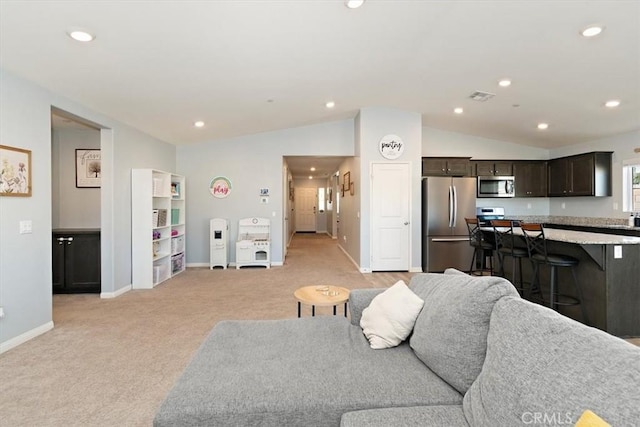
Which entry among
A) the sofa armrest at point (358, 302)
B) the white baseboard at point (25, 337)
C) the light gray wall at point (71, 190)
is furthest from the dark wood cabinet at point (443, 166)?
the white baseboard at point (25, 337)

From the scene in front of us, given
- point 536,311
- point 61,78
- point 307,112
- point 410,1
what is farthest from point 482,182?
point 61,78

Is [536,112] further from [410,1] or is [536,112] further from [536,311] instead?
[536,311]

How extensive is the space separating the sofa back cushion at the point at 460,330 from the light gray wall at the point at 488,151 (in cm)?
586

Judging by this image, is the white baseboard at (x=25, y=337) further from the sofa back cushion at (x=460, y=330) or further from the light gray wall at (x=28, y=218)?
the sofa back cushion at (x=460, y=330)

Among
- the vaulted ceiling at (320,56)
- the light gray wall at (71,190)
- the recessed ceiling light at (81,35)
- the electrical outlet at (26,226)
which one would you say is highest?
the vaulted ceiling at (320,56)

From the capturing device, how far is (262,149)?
6.77 m

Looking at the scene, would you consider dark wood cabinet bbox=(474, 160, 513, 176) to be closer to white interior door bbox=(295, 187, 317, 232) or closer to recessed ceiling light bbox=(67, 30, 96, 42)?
recessed ceiling light bbox=(67, 30, 96, 42)

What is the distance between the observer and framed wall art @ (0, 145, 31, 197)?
2803mm

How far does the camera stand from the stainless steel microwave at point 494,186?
6922 mm

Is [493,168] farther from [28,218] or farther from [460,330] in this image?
[28,218]

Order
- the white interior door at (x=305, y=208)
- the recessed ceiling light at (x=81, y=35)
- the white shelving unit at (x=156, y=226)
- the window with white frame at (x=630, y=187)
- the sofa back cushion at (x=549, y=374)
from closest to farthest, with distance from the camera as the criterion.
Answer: the sofa back cushion at (x=549, y=374) → the recessed ceiling light at (x=81, y=35) → the white shelving unit at (x=156, y=226) → the window with white frame at (x=630, y=187) → the white interior door at (x=305, y=208)

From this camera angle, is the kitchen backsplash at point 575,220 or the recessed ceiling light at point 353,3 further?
the kitchen backsplash at point 575,220

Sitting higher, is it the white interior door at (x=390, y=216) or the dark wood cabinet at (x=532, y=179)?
the dark wood cabinet at (x=532, y=179)

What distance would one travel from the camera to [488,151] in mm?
7105
